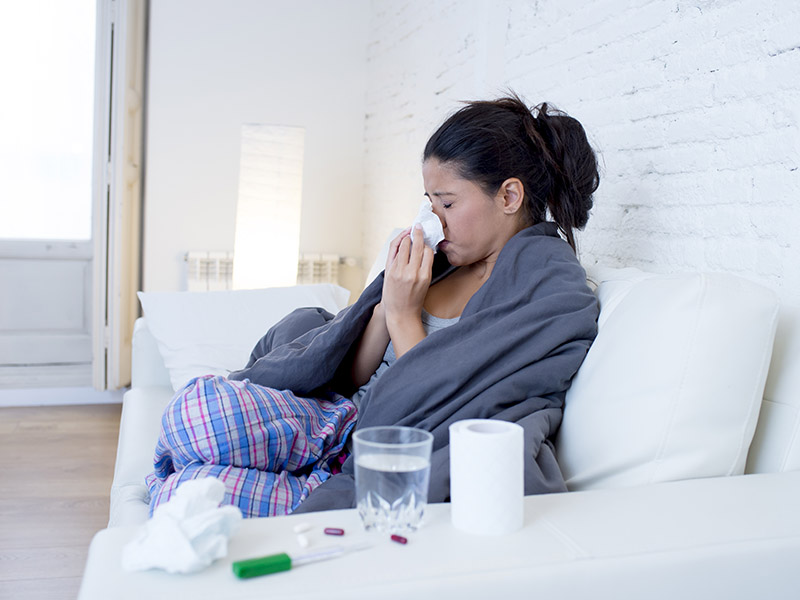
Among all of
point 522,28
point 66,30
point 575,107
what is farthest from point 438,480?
point 66,30

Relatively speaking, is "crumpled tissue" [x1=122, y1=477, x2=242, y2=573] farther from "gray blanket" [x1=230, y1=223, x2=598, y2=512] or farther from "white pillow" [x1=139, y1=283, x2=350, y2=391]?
"white pillow" [x1=139, y1=283, x2=350, y2=391]

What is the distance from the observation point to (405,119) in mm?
3557

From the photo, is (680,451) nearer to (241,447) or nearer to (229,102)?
(241,447)

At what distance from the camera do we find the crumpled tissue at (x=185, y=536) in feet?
2.32

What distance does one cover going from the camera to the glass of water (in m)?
0.82

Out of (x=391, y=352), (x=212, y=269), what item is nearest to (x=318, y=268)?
(x=212, y=269)

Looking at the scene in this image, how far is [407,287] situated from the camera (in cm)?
150

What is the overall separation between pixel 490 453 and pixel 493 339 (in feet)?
1.41

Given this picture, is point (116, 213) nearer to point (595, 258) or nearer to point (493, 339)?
point (595, 258)

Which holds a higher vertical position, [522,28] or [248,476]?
[522,28]

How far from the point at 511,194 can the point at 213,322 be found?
114 cm

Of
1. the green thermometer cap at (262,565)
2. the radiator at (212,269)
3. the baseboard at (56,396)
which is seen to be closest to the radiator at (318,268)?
the radiator at (212,269)

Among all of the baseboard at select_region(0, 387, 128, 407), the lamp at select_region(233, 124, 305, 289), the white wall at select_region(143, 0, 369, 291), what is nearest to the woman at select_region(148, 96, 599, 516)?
the lamp at select_region(233, 124, 305, 289)

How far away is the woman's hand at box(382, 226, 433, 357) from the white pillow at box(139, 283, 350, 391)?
80 cm
